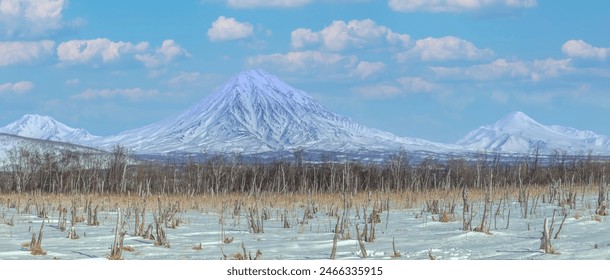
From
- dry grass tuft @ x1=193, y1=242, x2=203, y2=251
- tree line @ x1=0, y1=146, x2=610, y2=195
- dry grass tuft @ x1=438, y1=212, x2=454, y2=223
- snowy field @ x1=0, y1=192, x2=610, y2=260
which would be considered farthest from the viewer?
tree line @ x1=0, y1=146, x2=610, y2=195

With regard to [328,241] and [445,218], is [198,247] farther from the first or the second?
[445,218]

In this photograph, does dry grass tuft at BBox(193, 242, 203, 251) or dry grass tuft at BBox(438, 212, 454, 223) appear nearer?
dry grass tuft at BBox(193, 242, 203, 251)

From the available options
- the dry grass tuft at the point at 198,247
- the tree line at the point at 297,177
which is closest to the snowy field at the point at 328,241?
the dry grass tuft at the point at 198,247

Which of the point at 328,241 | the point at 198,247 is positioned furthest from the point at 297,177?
the point at 198,247

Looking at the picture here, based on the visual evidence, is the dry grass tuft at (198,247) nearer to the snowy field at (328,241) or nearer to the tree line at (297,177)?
the snowy field at (328,241)

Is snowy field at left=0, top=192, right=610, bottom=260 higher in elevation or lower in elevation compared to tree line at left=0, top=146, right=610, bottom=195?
→ lower

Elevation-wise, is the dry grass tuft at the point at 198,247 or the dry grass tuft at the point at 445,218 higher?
the dry grass tuft at the point at 445,218

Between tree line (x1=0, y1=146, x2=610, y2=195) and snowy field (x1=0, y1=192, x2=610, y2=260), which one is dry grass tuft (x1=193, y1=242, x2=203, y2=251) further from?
tree line (x1=0, y1=146, x2=610, y2=195)

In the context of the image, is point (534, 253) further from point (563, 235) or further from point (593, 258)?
point (563, 235)

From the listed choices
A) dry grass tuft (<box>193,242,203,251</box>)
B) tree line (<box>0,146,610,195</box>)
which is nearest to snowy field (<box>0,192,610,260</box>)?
dry grass tuft (<box>193,242,203,251</box>)
